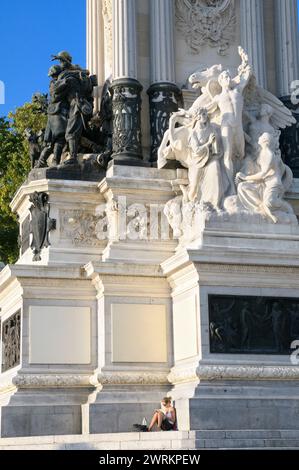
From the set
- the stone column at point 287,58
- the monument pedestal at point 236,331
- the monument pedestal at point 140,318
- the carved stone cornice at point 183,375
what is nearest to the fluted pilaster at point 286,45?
the stone column at point 287,58

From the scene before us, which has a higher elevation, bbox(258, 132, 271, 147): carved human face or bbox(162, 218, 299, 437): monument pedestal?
bbox(258, 132, 271, 147): carved human face

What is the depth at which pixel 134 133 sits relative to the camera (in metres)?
22.0

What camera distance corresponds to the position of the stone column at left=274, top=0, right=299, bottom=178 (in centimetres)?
2303

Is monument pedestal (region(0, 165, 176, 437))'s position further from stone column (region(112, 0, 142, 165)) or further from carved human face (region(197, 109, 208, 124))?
carved human face (region(197, 109, 208, 124))

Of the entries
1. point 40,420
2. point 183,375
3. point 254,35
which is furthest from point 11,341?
point 254,35

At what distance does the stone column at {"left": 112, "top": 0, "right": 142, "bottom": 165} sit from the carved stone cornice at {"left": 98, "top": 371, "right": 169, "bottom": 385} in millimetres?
4560

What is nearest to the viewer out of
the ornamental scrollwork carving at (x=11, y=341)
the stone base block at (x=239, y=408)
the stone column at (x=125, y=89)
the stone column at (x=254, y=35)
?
the stone base block at (x=239, y=408)

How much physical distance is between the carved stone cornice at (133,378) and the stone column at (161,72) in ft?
15.8

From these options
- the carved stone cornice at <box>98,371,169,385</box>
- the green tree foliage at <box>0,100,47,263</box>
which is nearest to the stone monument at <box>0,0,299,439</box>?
the carved stone cornice at <box>98,371,169,385</box>

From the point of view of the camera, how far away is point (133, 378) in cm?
1988

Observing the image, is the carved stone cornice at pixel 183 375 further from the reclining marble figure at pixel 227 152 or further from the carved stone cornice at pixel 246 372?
the reclining marble figure at pixel 227 152

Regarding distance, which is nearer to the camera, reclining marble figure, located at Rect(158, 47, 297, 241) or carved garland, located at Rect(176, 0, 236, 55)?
reclining marble figure, located at Rect(158, 47, 297, 241)

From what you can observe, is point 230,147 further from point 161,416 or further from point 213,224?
point 161,416

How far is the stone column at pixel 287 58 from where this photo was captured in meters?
23.0
